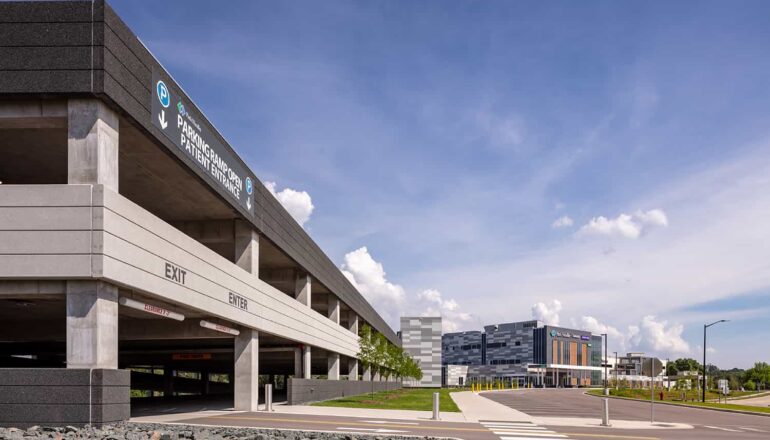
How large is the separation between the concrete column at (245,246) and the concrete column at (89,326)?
41.3 feet

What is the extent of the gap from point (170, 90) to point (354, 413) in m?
14.1

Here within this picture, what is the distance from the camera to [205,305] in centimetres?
2389

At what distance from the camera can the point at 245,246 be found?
2992 cm

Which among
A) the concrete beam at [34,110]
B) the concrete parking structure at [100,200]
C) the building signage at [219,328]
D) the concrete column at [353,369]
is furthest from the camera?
the concrete column at [353,369]

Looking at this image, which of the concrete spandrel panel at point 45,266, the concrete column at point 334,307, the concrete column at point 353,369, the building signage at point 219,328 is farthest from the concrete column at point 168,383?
the concrete spandrel panel at point 45,266

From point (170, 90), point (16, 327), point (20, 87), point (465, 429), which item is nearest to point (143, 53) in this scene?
point (170, 90)

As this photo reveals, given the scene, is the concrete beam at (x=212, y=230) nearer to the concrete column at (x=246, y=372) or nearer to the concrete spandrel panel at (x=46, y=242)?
the concrete column at (x=246, y=372)

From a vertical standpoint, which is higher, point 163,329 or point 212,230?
point 212,230

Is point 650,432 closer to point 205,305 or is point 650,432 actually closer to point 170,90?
point 205,305

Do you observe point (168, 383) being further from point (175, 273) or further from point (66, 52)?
point (66, 52)

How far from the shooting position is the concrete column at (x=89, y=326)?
16.3 metres

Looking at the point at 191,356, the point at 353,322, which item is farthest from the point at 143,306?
the point at 353,322

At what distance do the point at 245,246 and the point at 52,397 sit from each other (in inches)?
568

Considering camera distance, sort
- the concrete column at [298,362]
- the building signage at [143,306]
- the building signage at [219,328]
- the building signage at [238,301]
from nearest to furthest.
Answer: the building signage at [143,306], the building signage at [219,328], the building signage at [238,301], the concrete column at [298,362]
